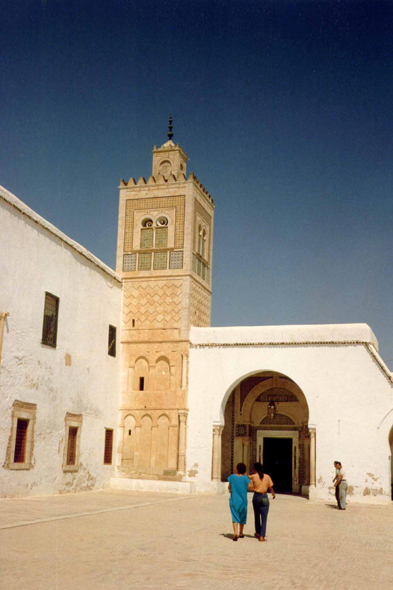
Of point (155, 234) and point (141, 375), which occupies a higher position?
point (155, 234)

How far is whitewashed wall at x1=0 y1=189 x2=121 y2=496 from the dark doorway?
5681 mm

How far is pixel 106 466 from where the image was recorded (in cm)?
1875

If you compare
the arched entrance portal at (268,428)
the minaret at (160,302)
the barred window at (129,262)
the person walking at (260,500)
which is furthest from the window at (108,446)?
the person walking at (260,500)

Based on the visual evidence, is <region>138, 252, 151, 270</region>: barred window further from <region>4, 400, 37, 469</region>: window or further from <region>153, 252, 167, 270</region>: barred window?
<region>4, 400, 37, 469</region>: window

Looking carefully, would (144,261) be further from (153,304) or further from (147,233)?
(153,304)

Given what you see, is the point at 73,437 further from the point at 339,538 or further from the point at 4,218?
the point at 339,538

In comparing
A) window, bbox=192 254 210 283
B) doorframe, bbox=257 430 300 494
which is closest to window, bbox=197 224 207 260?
window, bbox=192 254 210 283

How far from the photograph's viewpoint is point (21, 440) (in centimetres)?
1456

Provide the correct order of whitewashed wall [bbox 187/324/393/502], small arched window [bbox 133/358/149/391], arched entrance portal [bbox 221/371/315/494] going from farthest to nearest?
arched entrance portal [bbox 221/371/315/494] < small arched window [bbox 133/358/149/391] < whitewashed wall [bbox 187/324/393/502]

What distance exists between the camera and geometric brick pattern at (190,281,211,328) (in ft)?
66.9

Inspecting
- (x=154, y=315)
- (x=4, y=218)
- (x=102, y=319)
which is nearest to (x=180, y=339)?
(x=154, y=315)

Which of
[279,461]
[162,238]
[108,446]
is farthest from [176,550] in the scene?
[279,461]

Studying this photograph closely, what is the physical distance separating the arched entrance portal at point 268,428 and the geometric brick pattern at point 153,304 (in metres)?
3.81

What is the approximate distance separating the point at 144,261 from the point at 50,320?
570 centimetres
